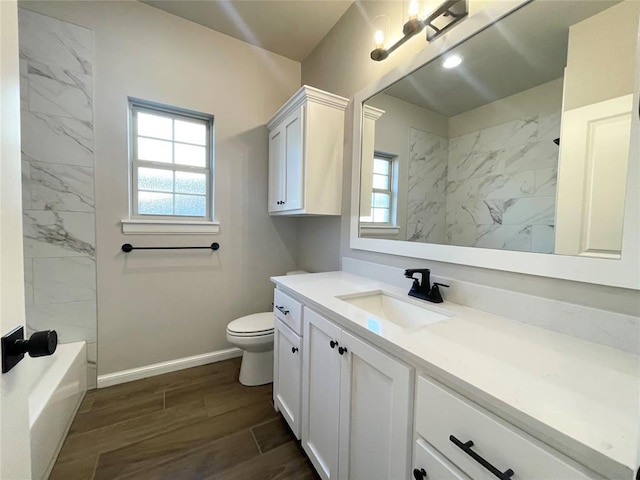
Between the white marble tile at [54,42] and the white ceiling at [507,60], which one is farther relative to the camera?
the white marble tile at [54,42]

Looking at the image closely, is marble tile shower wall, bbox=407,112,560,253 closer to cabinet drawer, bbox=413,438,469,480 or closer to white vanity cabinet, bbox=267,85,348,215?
white vanity cabinet, bbox=267,85,348,215

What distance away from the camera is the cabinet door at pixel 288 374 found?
54.5 inches

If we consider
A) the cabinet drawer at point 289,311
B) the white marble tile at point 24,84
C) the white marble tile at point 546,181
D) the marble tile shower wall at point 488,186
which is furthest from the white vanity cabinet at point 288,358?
the white marble tile at point 24,84

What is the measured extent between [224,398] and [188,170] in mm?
1825

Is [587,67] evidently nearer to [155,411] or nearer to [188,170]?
[188,170]

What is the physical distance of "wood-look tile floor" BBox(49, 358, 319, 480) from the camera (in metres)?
1.30

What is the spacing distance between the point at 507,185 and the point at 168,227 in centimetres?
224

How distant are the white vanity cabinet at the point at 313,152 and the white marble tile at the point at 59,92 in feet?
4.42

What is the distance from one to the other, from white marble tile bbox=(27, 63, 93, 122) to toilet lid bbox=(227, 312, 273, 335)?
1.78m

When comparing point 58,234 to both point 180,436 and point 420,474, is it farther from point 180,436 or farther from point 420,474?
point 420,474

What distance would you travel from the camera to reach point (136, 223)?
1.99m

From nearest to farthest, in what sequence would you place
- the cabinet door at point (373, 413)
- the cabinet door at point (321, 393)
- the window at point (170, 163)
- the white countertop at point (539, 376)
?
the white countertop at point (539, 376), the cabinet door at point (373, 413), the cabinet door at point (321, 393), the window at point (170, 163)

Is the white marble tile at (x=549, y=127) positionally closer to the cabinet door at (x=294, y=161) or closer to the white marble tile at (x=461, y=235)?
the white marble tile at (x=461, y=235)

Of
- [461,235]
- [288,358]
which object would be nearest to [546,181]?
[461,235]
